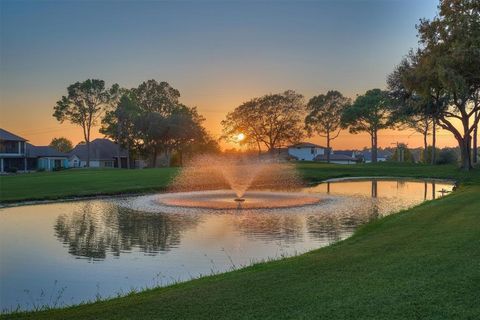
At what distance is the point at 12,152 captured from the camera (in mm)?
69938

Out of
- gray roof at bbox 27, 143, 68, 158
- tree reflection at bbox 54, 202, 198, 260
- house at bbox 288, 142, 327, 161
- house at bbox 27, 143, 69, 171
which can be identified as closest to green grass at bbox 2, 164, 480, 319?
tree reflection at bbox 54, 202, 198, 260

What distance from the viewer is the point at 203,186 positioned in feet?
114

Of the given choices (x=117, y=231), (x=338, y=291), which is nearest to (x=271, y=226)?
(x=117, y=231)

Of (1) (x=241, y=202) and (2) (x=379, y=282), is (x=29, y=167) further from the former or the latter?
(2) (x=379, y=282)

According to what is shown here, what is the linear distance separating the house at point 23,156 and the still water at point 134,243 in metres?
52.6

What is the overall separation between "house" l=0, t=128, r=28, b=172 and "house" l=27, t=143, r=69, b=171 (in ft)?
5.37

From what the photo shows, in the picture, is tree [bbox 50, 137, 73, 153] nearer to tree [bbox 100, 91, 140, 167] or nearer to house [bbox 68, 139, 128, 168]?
house [bbox 68, 139, 128, 168]

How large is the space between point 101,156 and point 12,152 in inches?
784

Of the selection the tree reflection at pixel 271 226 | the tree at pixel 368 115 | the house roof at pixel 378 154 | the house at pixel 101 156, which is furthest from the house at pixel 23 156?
the house roof at pixel 378 154

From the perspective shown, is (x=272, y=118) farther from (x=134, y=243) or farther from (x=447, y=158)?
(x=134, y=243)

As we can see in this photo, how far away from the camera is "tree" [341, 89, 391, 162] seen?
7869cm

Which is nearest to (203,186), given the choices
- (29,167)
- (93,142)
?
(29,167)

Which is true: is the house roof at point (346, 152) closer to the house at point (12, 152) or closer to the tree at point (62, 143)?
the tree at point (62, 143)

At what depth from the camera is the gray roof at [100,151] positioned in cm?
8794
